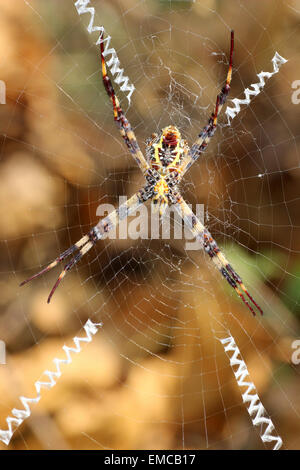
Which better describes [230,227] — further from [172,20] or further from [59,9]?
[59,9]

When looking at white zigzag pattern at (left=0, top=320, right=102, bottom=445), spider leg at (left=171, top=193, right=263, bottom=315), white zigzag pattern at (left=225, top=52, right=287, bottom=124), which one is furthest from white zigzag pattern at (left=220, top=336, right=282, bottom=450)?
white zigzag pattern at (left=225, top=52, right=287, bottom=124)

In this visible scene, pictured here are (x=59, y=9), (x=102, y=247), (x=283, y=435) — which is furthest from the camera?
(x=102, y=247)

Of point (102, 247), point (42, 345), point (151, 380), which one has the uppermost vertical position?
point (102, 247)

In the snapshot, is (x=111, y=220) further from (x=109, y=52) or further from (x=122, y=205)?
(x=109, y=52)

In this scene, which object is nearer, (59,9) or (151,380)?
(59,9)

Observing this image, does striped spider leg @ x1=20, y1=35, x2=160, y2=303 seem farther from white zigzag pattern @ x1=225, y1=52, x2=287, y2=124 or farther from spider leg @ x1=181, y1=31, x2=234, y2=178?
white zigzag pattern @ x1=225, y1=52, x2=287, y2=124

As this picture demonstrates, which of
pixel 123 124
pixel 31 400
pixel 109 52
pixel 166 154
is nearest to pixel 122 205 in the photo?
pixel 166 154

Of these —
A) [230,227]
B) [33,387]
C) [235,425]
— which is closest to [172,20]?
[230,227]

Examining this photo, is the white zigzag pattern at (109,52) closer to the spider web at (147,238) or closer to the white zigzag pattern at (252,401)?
the spider web at (147,238)
